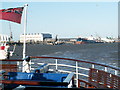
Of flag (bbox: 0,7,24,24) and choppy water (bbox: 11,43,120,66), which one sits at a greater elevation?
flag (bbox: 0,7,24,24)

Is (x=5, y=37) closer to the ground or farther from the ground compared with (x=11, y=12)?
closer to the ground

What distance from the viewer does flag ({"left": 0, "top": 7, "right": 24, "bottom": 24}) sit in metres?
8.05

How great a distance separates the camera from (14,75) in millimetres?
5070

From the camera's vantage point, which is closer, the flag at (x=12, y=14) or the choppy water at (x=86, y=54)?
the flag at (x=12, y=14)

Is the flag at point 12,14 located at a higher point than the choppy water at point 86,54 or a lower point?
higher

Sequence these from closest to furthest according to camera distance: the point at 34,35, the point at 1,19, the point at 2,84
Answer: the point at 2,84 → the point at 1,19 → the point at 34,35

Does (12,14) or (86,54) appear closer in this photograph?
(12,14)

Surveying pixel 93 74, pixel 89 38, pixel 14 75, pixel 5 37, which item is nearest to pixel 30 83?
pixel 14 75

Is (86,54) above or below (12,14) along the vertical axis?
below

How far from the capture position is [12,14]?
8211 millimetres

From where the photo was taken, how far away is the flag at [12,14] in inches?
317

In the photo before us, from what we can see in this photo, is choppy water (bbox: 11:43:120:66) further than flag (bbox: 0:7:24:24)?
Yes

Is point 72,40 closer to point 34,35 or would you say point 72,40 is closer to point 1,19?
point 34,35

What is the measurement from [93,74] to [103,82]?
1.92ft
